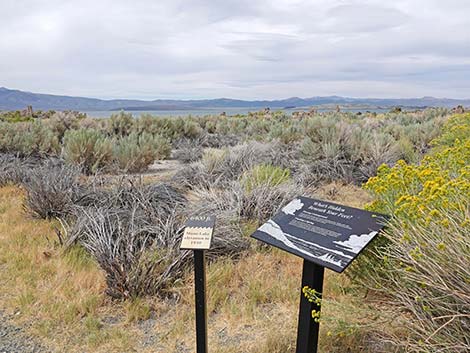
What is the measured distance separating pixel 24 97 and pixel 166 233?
193 metres

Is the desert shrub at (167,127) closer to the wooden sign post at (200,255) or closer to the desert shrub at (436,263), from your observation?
the wooden sign post at (200,255)

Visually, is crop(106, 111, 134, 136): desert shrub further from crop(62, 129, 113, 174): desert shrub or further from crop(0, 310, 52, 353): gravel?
crop(0, 310, 52, 353): gravel

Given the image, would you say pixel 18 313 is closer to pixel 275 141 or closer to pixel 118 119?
pixel 275 141

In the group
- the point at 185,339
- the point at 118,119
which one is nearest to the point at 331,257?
the point at 185,339

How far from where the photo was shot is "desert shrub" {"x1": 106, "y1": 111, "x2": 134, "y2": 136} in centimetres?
1382

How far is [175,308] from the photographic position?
11.6 feet

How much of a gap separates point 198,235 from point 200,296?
419 millimetres

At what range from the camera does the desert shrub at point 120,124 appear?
13820 millimetres

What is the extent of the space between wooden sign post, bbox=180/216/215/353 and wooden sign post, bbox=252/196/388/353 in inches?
16.2

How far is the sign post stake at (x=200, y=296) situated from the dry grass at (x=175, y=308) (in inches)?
14.9

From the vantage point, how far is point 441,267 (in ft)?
6.95

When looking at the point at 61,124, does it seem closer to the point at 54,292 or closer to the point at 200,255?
the point at 54,292

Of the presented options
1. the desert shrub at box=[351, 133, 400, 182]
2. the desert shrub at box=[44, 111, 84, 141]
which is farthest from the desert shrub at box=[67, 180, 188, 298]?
the desert shrub at box=[44, 111, 84, 141]

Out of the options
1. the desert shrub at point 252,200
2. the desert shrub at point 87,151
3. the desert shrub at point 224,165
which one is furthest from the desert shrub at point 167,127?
the desert shrub at point 252,200
